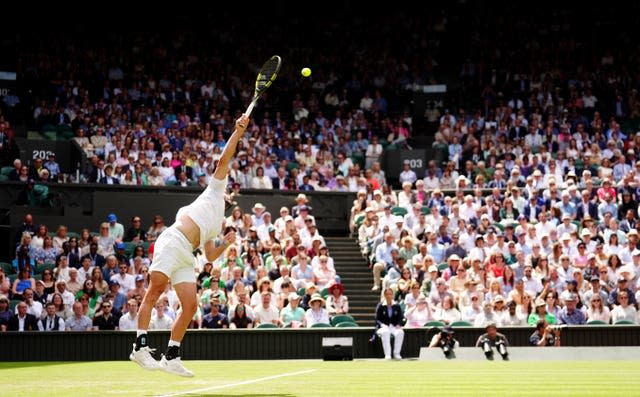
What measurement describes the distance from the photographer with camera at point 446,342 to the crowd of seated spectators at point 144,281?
2.49 meters

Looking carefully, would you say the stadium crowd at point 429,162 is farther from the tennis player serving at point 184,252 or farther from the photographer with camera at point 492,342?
the tennis player serving at point 184,252

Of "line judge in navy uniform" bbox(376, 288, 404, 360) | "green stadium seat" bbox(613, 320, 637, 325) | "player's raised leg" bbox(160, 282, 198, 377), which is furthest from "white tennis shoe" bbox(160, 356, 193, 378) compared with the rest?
"green stadium seat" bbox(613, 320, 637, 325)

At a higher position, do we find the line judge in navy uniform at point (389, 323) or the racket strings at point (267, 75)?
the racket strings at point (267, 75)

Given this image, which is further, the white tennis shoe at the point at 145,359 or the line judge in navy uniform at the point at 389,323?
the line judge in navy uniform at the point at 389,323

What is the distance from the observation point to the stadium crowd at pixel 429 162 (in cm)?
2228

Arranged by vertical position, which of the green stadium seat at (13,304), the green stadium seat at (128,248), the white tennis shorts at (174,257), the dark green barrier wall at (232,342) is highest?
the green stadium seat at (128,248)

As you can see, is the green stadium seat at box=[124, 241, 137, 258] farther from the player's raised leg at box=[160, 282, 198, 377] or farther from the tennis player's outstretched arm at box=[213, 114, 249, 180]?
the tennis player's outstretched arm at box=[213, 114, 249, 180]

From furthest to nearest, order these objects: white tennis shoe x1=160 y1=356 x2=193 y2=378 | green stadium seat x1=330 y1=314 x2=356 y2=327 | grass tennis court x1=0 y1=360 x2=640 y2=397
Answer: green stadium seat x1=330 y1=314 x2=356 y2=327 → white tennis shoe x1=160 y1=356 x2=193 y2=378 → grass tennis court x1=0 y1=360 x2=640 y2=397

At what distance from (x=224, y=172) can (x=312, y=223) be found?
1466 centimetres

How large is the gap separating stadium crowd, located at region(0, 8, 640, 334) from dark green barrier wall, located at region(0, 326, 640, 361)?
623mm

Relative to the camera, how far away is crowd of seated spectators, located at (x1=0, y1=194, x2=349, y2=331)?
2092 centimetres

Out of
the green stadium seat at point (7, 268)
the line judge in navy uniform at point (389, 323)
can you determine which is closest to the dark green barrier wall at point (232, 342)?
the line judge in navy uniform at point (389, 323)

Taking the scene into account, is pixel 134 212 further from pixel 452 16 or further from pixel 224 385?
pixel 452 16

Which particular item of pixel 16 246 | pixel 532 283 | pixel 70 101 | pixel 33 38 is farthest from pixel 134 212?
pixel 33 38
